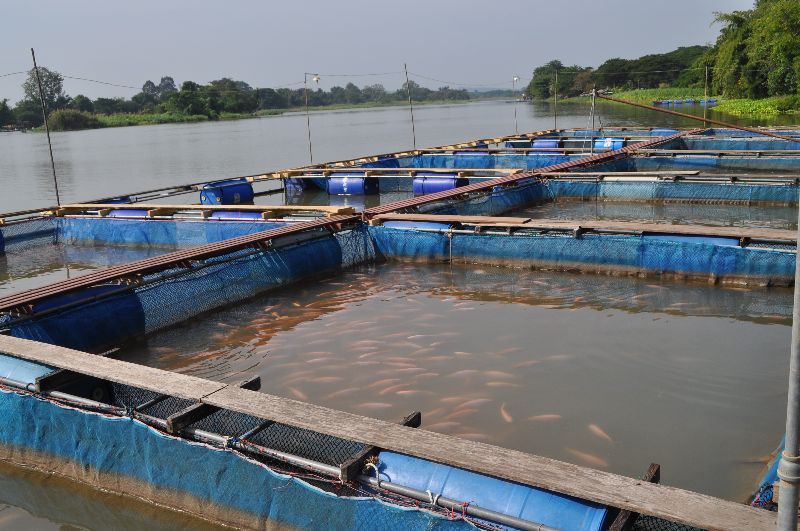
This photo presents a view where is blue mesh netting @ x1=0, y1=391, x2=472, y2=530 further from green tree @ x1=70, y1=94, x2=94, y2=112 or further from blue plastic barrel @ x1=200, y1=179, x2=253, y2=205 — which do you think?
green tree @ x1=70, y1=94, x2=94, y2=112

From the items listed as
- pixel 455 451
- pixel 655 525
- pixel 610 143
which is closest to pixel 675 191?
pixel 610 143

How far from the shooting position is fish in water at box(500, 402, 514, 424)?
21.3 feet

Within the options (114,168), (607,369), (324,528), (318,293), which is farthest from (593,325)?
(114,168)

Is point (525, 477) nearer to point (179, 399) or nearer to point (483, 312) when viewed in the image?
point (179, 399)

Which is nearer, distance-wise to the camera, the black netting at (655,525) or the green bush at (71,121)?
the black netting at (655,525)

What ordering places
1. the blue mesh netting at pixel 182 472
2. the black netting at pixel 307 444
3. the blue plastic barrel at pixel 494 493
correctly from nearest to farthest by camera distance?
the blue plastic barrel at pixel 494 493
the blue mesh netting at pixel 182 472
the black netting at pixel 307 444

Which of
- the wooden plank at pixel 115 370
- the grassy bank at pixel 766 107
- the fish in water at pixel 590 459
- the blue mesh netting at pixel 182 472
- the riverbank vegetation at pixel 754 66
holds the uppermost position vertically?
the riverbank vegetation at pixel 754 66

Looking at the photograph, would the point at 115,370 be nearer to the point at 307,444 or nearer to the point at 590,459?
the point at 307,444

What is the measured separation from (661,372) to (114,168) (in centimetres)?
3620

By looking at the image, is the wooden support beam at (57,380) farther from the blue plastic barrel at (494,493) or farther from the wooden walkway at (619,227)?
the wooden walkway at (619,227)

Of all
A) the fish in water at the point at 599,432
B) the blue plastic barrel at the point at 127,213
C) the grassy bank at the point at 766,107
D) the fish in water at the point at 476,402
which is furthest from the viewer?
the grassy bank at the point at 766,107

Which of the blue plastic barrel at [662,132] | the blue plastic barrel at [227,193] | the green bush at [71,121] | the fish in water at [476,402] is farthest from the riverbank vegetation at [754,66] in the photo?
the green bush at [71,121]

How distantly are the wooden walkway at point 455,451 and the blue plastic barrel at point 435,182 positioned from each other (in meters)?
13.6

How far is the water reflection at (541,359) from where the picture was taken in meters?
6.01
